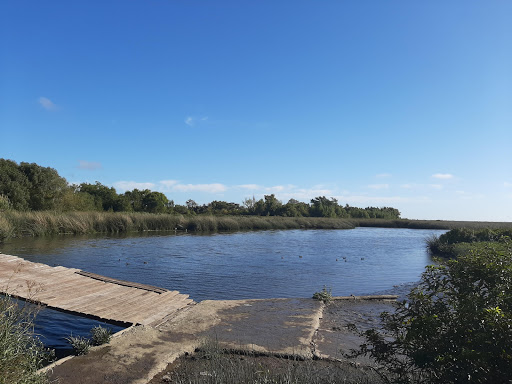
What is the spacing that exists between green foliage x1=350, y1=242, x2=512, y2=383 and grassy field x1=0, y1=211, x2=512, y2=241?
2180 cm

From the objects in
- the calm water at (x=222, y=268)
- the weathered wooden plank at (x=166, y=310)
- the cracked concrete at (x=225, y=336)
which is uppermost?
the weathered wooden plank at (x=166, y=310)

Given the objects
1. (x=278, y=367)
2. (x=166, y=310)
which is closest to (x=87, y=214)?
(x=166, y=310)

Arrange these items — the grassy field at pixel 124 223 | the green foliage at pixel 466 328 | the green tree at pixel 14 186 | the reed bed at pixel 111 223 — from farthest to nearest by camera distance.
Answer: the green tree at pixel 14 186 → the grassy field at pixel 124 223 → the reed bed at pixel 111 223 → the green foliage at pixel 466 328

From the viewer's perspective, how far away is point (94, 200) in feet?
146

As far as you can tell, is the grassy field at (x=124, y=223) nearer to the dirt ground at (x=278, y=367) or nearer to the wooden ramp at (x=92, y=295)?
the wooden ramp at (x=92, y=295)

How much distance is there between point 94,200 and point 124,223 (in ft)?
47.0

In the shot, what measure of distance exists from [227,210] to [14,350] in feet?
227

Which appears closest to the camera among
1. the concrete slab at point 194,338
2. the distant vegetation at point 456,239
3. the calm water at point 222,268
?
the concrete slab at point 194,338

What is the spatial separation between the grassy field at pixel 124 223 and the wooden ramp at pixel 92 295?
502 inches

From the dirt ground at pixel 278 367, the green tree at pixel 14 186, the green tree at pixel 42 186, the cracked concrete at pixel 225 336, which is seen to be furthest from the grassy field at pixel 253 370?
the green tree at pixel 42 186

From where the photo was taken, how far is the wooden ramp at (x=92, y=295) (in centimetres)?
707

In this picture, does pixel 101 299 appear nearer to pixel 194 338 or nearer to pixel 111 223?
pixel 194 338

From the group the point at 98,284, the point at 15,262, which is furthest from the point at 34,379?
the point at 15,262

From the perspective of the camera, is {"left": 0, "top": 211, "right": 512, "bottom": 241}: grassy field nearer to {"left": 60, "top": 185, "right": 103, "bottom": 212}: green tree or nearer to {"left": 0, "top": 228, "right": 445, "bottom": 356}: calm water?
{"left": 0, "top": 228, "right": 445, "bottom": 356}: calm water
